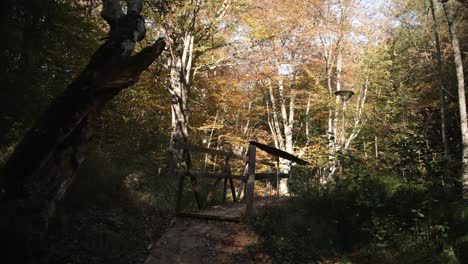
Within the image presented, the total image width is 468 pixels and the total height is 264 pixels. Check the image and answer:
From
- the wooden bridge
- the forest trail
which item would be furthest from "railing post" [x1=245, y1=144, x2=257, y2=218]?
the forest trail

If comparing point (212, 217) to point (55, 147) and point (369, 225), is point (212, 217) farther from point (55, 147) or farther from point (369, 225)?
point (55, 147)

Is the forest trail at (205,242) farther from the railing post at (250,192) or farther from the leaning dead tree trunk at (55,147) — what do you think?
the leaning dead tree trunk at (55,147)

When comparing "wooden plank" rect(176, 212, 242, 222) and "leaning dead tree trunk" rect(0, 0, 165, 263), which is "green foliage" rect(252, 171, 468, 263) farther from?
"leaning dead tree trunk" rect(0, 0, 165, 263)

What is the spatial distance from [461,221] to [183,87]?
8.71m

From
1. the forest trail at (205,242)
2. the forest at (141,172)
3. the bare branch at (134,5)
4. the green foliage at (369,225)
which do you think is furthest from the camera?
the bare branch at (134,5)

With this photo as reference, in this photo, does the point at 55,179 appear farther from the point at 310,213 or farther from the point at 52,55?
the point at 52,55

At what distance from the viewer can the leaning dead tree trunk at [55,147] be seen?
3598mm

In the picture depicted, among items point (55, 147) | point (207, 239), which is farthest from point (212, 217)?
point (55, 147)

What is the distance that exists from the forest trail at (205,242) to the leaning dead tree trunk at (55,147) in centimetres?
160

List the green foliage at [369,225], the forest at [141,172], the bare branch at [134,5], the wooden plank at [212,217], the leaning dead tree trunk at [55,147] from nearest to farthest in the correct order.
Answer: the leaning dead tree trunk at [55,147] → the forest at [141,172] → the green foliage at [369,225] → the bare branch at [134,5] → the wooden plank at [212,217]

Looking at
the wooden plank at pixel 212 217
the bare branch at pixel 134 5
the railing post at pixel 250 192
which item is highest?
the bare branch at pixel 134 5

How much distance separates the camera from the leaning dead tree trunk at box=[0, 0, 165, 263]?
11.8ft

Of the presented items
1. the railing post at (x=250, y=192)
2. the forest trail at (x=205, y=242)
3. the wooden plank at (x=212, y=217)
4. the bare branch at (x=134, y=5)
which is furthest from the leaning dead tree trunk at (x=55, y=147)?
the railing post at (x=250, y=192)

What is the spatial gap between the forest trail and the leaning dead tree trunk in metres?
1.60
